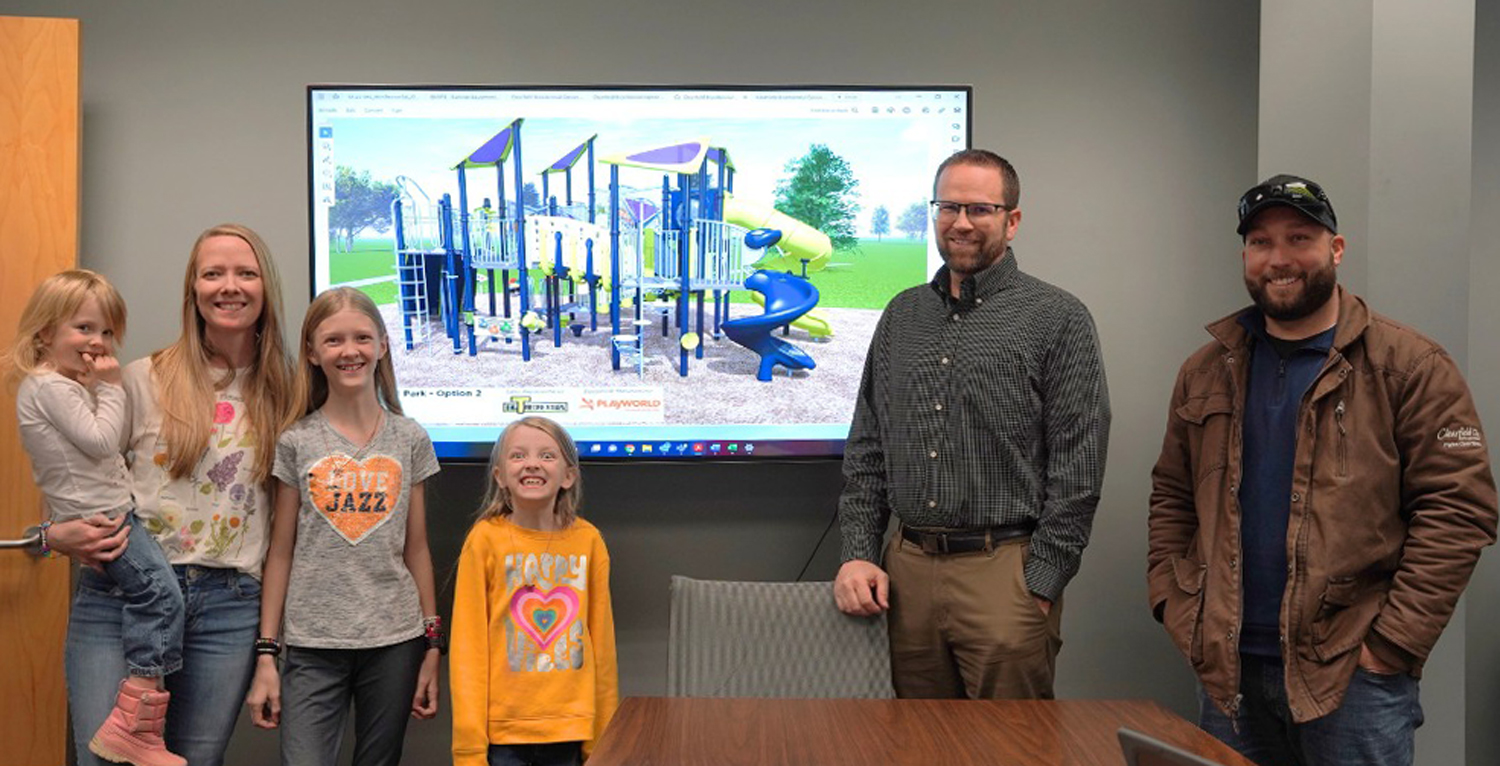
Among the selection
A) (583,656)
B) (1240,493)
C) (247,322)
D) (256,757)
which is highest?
(247,322)

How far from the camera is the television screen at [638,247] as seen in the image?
10.9 feet

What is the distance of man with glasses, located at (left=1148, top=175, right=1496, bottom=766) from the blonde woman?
82.5 inches

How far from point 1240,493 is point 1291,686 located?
0.40 m

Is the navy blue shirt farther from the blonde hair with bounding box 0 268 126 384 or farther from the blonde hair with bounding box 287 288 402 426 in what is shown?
the blonde hair with bounding box 0 268 126 384

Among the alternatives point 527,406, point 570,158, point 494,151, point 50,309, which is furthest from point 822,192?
point 50,309

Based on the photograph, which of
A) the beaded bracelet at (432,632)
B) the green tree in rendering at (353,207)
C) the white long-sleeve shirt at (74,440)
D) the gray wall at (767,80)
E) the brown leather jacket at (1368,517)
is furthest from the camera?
the gray wall at (767,80)

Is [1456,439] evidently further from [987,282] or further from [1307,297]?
[987,282]

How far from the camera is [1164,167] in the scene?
3.53 meters

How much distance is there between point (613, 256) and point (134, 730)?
1677mm

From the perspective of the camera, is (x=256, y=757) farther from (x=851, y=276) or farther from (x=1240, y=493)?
(x=1240, y=493)

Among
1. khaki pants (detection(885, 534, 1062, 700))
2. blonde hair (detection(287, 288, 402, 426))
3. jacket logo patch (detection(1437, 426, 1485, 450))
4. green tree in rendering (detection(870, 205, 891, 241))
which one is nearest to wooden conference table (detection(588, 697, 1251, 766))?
khaki pants (detection(885, 534, 1062, 700))

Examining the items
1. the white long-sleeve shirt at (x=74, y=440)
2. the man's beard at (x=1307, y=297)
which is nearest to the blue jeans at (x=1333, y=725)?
the man's beard at (x=1307, y=297)

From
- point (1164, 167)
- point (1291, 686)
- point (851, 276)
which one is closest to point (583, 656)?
point (851, 276)

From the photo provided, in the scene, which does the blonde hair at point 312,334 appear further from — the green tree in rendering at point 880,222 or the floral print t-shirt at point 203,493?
the green tree in rendering at point 880,222
